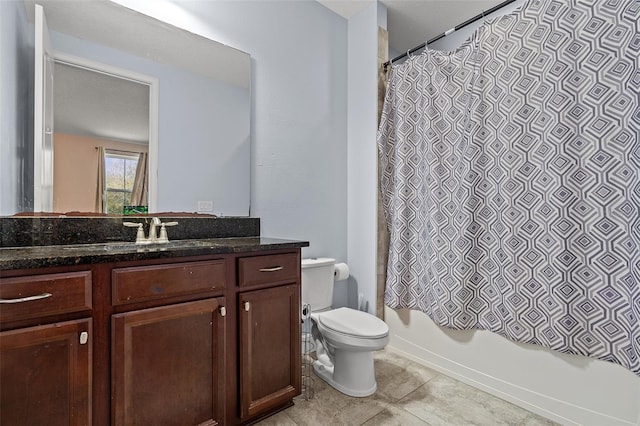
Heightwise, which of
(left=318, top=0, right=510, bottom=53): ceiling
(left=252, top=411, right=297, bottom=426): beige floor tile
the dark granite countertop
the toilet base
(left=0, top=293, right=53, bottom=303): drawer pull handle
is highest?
(left=318, top=0, right=510, bottom=53): ceiling

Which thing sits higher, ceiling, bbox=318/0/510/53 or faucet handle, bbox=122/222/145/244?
ceiling, bbox=318/0/510/53

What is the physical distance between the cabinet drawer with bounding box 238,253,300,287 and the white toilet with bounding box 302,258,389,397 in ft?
1.46

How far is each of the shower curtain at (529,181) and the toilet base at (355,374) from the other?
59 centimetres

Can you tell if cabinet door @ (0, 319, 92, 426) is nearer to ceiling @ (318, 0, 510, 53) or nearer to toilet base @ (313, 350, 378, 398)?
toilet base @ (313, 350, 378, 398)

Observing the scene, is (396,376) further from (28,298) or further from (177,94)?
(177,94)

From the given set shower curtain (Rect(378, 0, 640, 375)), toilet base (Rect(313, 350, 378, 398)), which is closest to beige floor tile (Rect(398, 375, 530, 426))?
toilet base (Rect(313, 350, 378, 398))

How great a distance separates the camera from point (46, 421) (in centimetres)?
99

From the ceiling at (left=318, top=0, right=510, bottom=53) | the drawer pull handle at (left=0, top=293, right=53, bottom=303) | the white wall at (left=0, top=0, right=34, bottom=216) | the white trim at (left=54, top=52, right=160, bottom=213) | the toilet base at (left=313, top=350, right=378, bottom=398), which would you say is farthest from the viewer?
the ceiling at (left=318, top=0, right=510, bottom=53)

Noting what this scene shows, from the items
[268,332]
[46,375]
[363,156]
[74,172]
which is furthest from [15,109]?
[363,156]

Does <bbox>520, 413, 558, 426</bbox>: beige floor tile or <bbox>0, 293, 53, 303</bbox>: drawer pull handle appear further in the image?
<bbox>520, 413, 558, 426</bbox>: beige floor tile

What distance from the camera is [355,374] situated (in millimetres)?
1823

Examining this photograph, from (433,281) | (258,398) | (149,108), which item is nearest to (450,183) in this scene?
(433,281)

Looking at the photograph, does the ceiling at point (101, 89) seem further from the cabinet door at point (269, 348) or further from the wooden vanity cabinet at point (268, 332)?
the cabinet door at point (269, 348)

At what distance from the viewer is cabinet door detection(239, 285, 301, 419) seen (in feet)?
4.67
